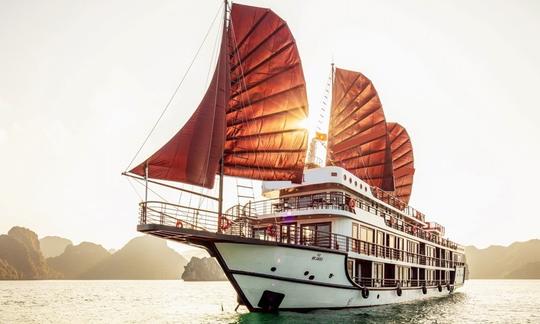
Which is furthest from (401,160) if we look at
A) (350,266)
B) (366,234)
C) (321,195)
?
(350,266)

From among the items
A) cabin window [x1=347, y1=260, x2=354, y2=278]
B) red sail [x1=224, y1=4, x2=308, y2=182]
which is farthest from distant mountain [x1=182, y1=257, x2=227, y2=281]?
cabin window [x1=347, y1=260, x2=354, y2=278]

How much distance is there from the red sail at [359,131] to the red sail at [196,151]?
15.2 m

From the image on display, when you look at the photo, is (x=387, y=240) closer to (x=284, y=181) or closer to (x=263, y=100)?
(x=284, y=181)

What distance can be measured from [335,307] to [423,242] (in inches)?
662

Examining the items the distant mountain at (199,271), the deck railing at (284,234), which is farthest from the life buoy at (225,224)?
the distant mountain at (199,271)

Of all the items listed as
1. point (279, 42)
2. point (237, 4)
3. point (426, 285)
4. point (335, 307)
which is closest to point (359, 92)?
point (279, 42)

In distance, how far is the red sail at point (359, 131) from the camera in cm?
3372

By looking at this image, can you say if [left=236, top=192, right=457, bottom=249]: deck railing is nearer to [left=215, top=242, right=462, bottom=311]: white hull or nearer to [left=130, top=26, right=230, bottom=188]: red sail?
[left=215, top=242, right=462, bottom=311]: white hull

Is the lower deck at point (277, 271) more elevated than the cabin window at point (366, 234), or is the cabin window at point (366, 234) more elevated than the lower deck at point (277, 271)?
the cabin window at point (366, 234)

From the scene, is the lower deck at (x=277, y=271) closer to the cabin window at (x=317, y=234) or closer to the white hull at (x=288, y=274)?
the white hull at (x=288, y=274)

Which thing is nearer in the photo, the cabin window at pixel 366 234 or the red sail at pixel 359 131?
the cabin window at pixel 366 234

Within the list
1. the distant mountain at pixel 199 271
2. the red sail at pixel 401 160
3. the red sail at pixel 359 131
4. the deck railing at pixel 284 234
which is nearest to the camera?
the deck railing at pixel 284 234

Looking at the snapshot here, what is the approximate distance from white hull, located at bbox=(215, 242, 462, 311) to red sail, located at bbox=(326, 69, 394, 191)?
13556 mm

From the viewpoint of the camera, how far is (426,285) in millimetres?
34750
